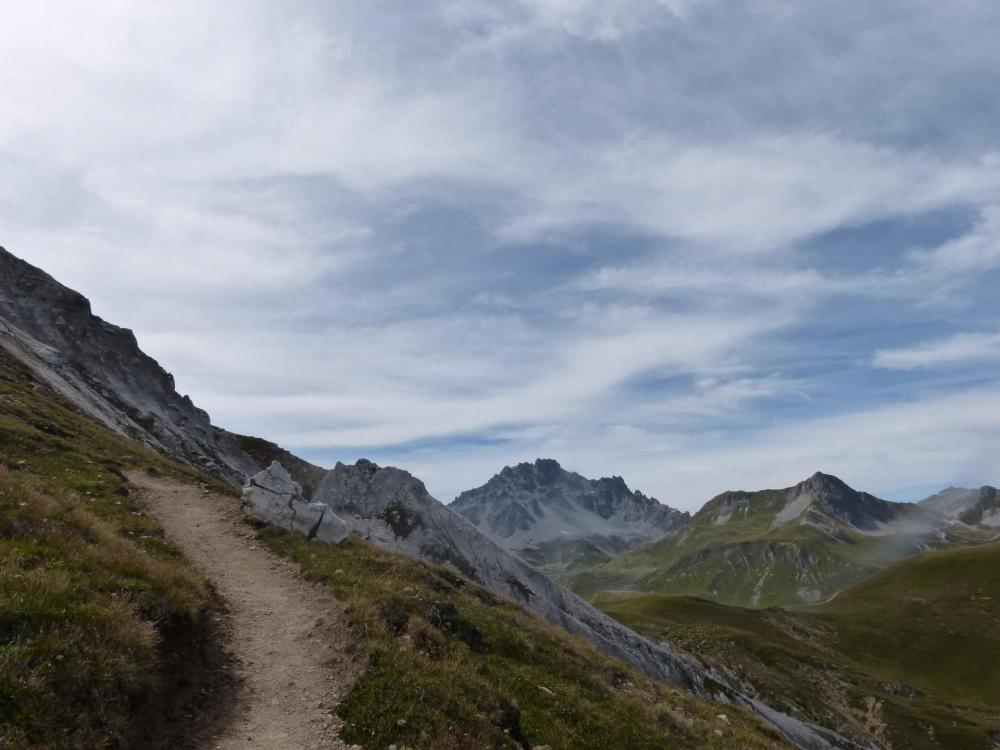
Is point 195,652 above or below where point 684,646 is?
above

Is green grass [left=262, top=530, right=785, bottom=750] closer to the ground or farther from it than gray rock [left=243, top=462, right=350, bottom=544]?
closer to the ground

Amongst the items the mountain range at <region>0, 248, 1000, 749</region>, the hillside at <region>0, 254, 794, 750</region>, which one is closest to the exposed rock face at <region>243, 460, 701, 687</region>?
the mountain range at <region>0, 248, 1000, 749</region>

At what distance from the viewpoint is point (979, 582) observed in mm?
152125

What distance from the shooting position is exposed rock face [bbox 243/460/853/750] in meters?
49.6

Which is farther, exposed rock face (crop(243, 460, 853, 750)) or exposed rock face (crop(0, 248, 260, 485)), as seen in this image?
exposed rock face (crop(0, 248, 260, 485))

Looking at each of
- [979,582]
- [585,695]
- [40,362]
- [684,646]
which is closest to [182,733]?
[585,695]

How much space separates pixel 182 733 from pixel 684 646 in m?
95.3

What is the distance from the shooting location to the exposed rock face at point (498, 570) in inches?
1954

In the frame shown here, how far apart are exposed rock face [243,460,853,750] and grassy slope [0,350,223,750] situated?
26.7 m

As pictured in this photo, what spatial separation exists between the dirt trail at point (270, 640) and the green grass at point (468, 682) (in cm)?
68

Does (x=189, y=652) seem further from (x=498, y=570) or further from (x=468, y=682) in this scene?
(x=498, y=570)

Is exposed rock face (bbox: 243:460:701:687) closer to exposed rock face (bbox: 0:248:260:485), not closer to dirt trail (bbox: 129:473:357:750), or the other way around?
dirt trail (bbox: 129:473:357:750)

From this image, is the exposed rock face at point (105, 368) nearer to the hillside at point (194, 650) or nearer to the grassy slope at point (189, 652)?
the hillside at point (194, 650)

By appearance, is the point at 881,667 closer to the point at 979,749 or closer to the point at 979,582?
the point at 979,749
